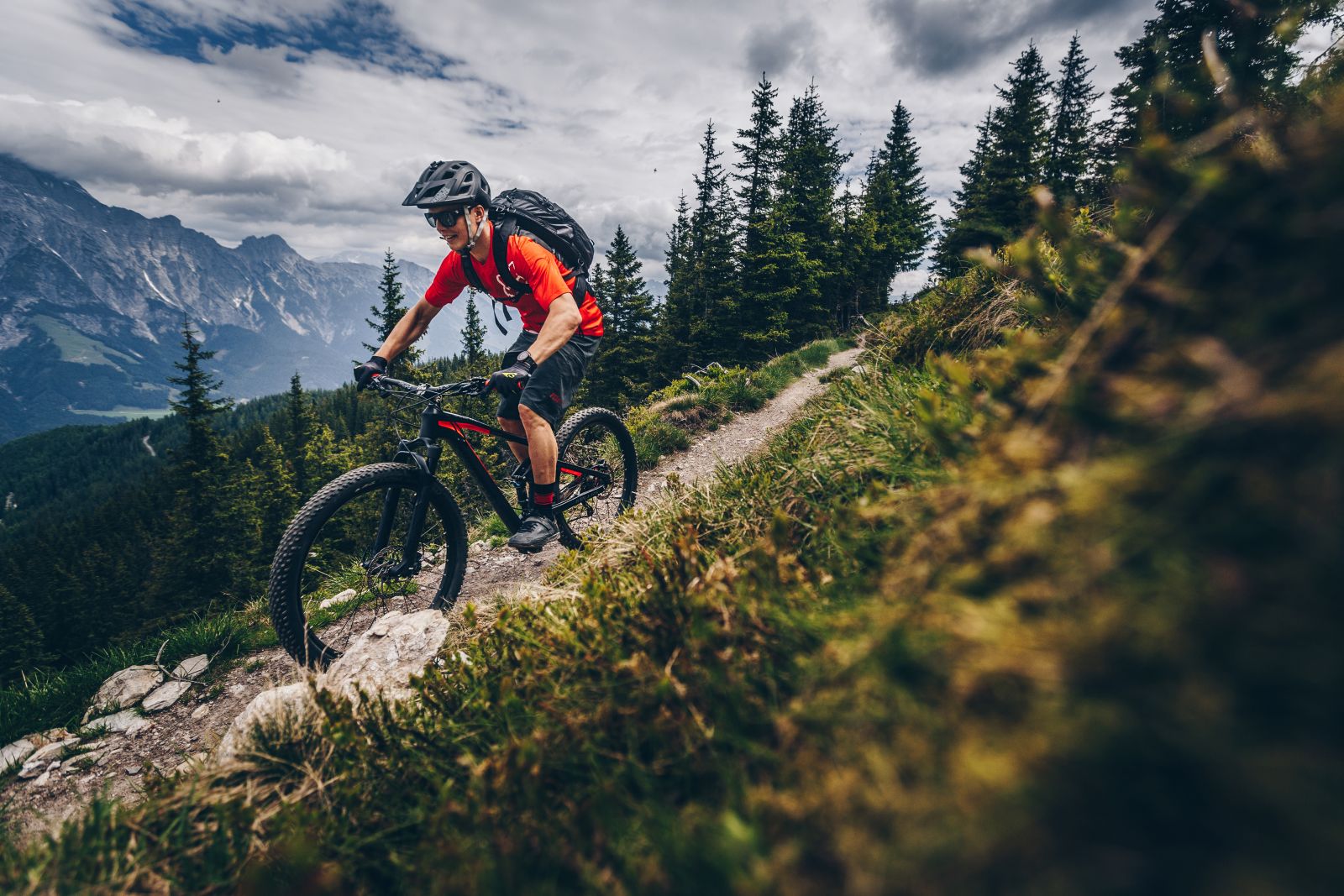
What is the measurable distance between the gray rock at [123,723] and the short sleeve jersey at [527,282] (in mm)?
4218

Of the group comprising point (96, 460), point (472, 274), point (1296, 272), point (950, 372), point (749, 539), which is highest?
point (472, 274)

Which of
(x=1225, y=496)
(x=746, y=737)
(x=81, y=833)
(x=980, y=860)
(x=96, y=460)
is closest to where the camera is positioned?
(x=980, y=860)

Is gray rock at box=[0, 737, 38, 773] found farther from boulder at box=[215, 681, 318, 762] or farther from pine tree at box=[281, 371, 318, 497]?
pine tree at box=[281, 371, 318, 497]

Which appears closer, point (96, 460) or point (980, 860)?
point (980, 860)

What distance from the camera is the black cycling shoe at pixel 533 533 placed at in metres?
5.04

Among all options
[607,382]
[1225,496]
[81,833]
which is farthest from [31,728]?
[607,382]

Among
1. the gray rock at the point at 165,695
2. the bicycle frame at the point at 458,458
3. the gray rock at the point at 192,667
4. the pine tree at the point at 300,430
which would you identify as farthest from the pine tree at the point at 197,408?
the bicycle frame at the point at 458,458

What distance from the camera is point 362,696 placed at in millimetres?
2396

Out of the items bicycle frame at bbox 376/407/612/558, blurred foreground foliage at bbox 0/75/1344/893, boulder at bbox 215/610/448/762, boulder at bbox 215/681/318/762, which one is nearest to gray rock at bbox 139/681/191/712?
boulder at bbox 215/610/448/762

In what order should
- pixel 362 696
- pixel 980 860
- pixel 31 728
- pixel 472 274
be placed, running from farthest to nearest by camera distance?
pixel 472 274 → pixel 31 728 → pixel 362 696 → pixel 980 860

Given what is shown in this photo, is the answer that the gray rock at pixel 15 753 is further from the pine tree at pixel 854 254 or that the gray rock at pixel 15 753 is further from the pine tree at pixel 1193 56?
the pine tree at pixel 854 254

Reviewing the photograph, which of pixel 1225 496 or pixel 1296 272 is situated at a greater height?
pixel 1296 272

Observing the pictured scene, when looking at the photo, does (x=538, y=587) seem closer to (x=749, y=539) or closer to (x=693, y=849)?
(x=749, y=539)

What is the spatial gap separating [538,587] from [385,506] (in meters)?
1.78
